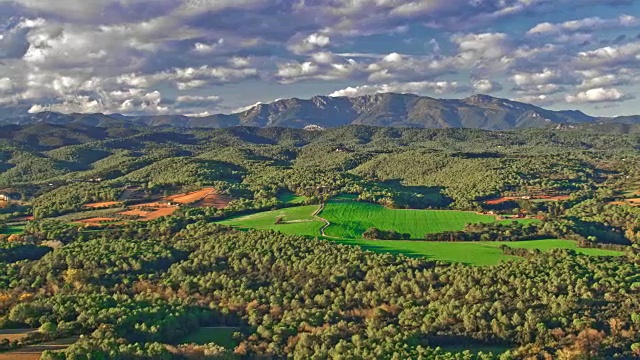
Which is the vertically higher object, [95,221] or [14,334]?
[95,221]

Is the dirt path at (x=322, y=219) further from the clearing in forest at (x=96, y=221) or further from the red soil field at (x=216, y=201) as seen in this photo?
the clearing in forest at (x=96, y=221)

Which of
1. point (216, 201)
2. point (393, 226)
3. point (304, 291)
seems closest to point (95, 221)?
point (216, 201)

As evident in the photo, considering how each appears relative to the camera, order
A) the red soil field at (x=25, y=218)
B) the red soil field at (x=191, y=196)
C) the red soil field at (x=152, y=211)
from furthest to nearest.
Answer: the red soil field at (x=191, y=196)
the red soil field at (x=25, y=218)
the red soil field at (x=152, y=211)

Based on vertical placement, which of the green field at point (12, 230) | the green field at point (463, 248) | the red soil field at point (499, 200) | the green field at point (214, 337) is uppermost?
A: the red soil field at point (499, 200)

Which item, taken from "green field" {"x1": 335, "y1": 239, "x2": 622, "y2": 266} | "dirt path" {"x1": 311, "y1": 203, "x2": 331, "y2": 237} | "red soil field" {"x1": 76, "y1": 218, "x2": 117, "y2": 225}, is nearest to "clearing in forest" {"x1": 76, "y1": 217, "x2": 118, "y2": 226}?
"red soil field" {"x1": 76, "y1": 218, "x2": 117, "y2": 225}

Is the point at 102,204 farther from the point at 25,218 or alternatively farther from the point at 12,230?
the point at 12,230

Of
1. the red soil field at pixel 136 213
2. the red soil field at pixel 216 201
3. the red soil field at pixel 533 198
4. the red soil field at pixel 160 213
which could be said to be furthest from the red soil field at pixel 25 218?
the red soil field at pixel 533 198

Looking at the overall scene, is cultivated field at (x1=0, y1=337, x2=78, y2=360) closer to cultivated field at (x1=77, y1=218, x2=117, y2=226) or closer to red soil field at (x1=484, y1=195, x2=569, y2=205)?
cultivated field at (x1=77, y1=218, x2=117, y2=226)
